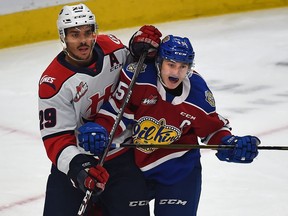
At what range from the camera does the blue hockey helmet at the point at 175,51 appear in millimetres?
2805

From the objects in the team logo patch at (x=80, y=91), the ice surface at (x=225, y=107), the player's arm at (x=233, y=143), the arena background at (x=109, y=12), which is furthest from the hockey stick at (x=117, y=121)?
the arena background at (x=109, y=12)

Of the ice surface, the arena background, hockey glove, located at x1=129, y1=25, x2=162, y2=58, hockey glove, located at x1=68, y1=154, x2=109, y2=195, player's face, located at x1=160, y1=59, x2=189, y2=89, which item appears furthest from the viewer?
the arena background

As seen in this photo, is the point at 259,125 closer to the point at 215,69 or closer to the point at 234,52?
the point at 215,69

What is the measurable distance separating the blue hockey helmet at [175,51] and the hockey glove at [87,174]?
0.43 meters

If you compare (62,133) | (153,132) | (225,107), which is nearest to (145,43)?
(153,132)

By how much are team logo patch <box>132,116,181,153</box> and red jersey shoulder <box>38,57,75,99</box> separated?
296 millimetres

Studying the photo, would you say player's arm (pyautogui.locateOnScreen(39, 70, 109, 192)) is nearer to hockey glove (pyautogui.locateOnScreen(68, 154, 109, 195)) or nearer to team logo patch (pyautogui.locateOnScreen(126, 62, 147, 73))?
hockey glove (pyautogui.locateOnScreen(68, 154, 109, 195))

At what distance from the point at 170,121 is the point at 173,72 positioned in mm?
183

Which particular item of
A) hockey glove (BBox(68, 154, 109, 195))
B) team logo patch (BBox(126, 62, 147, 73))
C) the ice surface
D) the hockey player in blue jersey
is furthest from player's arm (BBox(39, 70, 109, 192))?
the ice surface

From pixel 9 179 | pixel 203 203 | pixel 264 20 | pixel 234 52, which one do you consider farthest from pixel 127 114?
pixel 264 20

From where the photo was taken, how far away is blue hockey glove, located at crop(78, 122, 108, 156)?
2.69 meters

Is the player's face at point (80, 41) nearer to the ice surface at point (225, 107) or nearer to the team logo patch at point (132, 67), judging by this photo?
the team logo patch at point (132, 67)

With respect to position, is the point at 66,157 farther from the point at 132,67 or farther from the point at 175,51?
the point at 175,51

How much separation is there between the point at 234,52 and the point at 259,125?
1.82 m
